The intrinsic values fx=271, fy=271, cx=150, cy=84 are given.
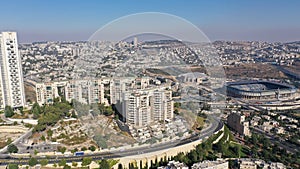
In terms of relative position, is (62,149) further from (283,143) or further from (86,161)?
(283,143)


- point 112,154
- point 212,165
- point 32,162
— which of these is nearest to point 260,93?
point 212,165

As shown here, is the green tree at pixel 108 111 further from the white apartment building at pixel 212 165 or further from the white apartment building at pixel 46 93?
the white apartment building at pixel 46 93

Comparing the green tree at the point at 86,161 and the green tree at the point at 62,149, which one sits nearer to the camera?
the green tree at the point at 86,161

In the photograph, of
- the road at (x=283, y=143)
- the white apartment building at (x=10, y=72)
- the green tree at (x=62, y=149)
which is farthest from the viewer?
the white apartment building at (x=10, y=72)

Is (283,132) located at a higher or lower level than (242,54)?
lower

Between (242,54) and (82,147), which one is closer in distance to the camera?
(82,147)

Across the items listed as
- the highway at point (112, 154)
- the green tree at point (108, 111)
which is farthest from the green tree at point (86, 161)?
the green tree at point (108, 111)

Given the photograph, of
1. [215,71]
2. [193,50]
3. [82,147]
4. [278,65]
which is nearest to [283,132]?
[215,71]

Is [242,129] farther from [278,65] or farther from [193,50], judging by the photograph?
[278,65]
